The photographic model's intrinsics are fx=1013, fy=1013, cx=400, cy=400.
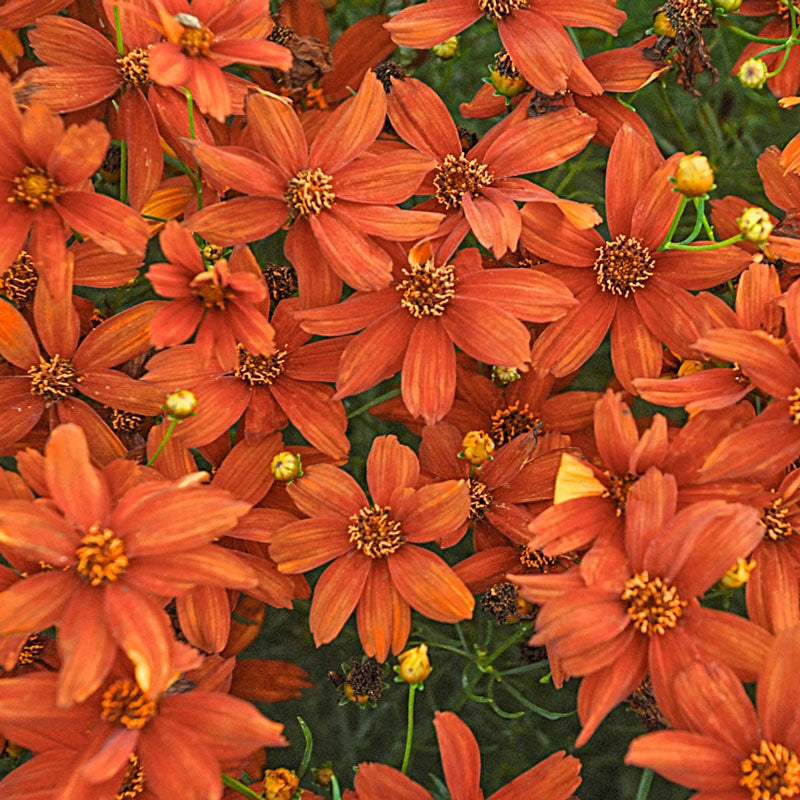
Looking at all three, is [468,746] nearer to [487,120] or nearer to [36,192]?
[36,192]

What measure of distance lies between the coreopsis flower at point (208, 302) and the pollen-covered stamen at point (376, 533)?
159 millimetres

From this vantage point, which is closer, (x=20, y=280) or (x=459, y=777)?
(x=459, y=777)

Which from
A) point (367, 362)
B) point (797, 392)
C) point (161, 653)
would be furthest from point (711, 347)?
point (161, 653)

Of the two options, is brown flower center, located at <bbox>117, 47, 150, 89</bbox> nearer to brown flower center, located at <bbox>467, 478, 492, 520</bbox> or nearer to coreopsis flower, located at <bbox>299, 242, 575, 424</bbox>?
coreopsis flower, located at <bbox>299, 242, 575, 424</bbox>

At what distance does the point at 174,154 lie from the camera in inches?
35.5

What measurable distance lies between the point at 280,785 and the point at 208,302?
1.27 ft

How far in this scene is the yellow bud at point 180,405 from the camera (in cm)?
75

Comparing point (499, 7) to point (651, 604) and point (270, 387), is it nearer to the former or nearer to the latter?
point (270, 387)

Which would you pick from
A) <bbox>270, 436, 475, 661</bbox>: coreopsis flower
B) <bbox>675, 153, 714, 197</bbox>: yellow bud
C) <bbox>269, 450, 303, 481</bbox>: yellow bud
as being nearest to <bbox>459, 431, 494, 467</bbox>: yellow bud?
<bbox>270, 436, 475, 661</bbox>: coreopsis flower

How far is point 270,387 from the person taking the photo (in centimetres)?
86

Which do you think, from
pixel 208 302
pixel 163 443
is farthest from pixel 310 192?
pixel 163 443

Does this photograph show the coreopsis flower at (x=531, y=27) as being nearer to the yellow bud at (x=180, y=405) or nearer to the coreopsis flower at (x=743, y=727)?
the yellow bud at (x=180, y=405)

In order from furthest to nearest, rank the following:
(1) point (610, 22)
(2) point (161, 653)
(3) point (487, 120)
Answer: (3) point (487, 120)
(1) point (610, 22)
(2) point (161, 653)

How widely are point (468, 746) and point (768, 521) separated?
0.29 m
